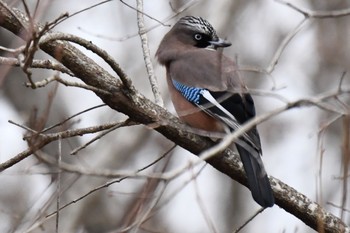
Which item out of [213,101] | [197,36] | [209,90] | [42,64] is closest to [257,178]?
[213,101]

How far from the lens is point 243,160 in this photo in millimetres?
5699

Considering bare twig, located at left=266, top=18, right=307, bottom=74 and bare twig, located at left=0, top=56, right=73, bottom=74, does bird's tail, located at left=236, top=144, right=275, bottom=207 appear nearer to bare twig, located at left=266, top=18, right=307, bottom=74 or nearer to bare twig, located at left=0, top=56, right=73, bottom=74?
bare twig, located at left=266, top=18, right=307, bottom=74

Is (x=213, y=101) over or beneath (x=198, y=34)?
beneath

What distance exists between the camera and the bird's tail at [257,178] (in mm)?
5438

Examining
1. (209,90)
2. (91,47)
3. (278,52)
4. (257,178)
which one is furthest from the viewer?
(209,90)

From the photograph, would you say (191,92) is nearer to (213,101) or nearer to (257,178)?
(213,101)

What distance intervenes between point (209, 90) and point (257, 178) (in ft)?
3.80

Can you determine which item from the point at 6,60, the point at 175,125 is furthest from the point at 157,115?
the point at 6,60

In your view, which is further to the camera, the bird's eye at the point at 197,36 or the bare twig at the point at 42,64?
the bird's eye at the point at 197,36

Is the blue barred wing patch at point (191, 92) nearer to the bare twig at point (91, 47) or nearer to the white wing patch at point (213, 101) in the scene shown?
the white wing patch at point (213, 101)

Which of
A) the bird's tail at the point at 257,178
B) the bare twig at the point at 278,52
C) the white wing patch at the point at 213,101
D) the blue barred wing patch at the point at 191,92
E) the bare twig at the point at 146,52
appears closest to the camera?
the bare twig at the point at 278,52

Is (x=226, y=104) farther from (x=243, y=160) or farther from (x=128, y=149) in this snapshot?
(x=128, y=149)

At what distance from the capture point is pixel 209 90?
647 cm

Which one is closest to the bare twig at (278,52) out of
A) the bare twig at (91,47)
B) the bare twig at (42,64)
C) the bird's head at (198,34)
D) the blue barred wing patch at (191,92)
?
the bare twig at (91,47)
